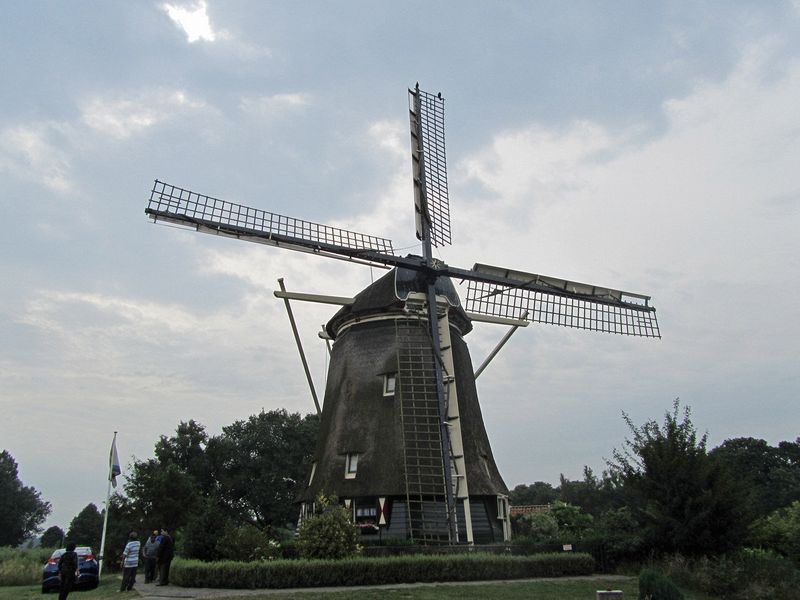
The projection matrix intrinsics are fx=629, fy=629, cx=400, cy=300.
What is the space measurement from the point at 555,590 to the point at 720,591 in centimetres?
366

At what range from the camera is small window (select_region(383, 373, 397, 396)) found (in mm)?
22344

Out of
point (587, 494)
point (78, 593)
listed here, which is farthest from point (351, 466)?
point (587, 494)

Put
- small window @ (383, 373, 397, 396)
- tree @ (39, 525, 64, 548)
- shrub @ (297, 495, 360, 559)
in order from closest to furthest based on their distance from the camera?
shrub @ (297, 495, 360, 559)
small window @ (383, 373, 397, 396)
tree @ (39, 525, 64, 548)

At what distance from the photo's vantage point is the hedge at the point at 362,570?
14.1 meters

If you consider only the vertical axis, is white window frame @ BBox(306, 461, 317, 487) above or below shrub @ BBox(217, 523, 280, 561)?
above

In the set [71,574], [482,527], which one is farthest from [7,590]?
[482,527]

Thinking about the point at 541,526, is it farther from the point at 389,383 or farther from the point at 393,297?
the point at 393,297

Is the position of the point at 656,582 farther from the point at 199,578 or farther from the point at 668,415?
the point at 199,578

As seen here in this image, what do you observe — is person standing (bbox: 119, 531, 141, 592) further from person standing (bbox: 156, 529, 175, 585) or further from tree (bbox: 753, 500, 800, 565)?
tree (bbox: 753, 500, 800, 565)

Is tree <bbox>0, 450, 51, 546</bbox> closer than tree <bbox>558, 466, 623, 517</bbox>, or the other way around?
tree <bbox>558, 466, 623, 517</bbox>

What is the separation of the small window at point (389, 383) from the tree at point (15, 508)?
59.1m

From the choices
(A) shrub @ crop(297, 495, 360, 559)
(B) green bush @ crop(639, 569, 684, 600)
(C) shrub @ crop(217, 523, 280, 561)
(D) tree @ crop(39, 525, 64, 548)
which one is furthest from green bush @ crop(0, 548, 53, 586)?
(D) tree @ crop(39, 525, 64, 548)

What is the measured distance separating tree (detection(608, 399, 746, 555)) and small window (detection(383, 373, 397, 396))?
8554 millimetres

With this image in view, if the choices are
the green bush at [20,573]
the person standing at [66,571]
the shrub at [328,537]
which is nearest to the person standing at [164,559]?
the person standing at [66,571]
